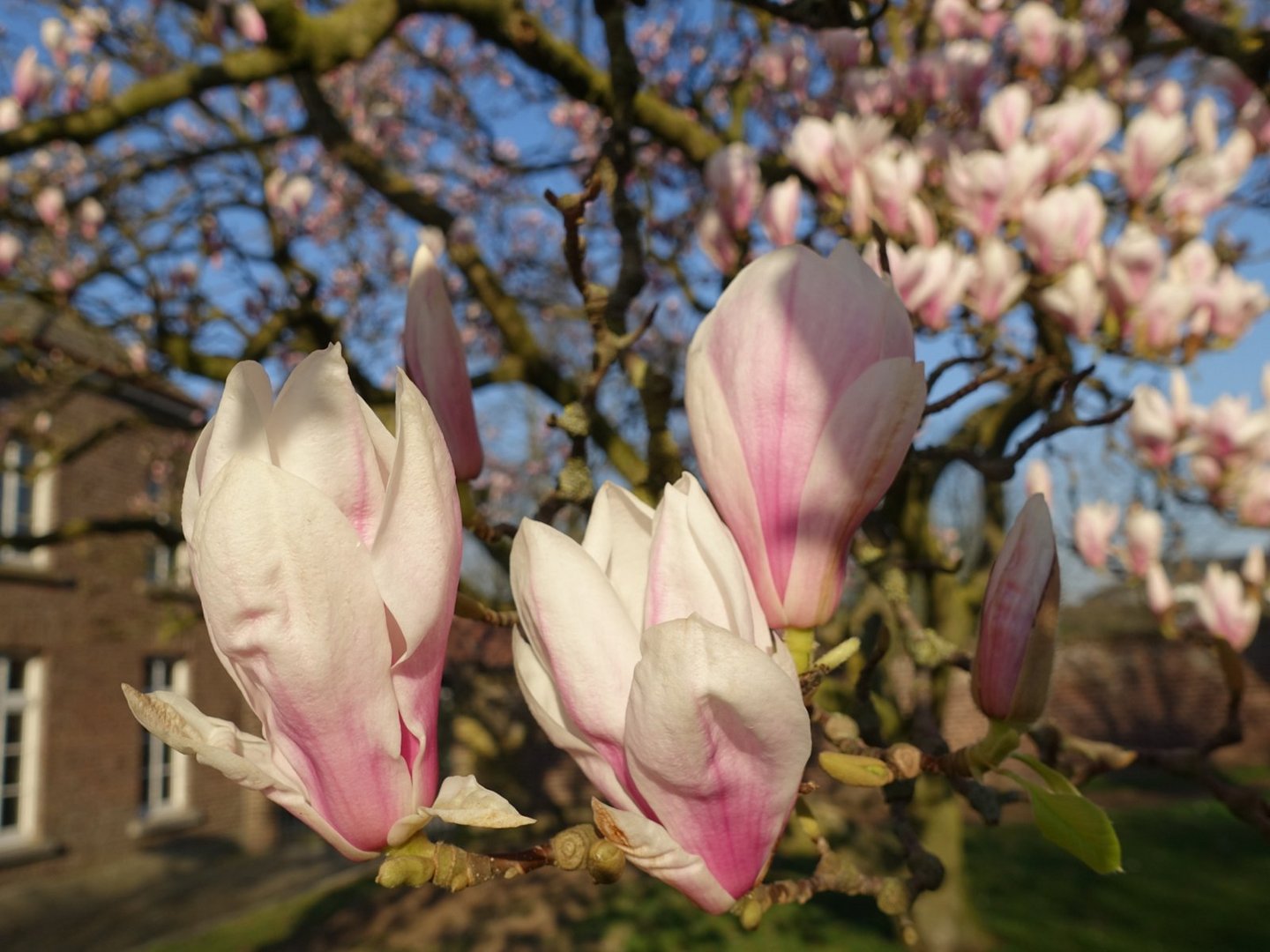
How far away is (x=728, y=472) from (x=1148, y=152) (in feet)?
10.5

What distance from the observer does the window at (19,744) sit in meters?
11.5

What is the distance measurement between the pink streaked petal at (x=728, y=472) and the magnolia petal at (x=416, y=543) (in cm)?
20

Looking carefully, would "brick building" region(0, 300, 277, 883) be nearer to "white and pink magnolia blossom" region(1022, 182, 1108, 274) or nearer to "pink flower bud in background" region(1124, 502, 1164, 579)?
"pink flower bud in background" region(1124, 502, 1164, 579)

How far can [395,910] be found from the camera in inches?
310

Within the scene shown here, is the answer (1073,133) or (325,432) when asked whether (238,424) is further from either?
(1073,133)

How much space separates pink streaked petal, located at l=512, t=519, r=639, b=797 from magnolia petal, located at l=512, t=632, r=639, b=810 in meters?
0.02

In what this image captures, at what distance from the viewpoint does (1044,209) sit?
110 inches

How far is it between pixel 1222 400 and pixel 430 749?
357 centimetres

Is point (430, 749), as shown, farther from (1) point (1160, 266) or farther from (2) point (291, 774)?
(1) point (1160, 266)

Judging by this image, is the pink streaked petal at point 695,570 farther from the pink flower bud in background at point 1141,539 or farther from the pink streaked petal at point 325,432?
the pink flower bud in background at point 1141,539

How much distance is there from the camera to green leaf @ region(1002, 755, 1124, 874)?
63cm

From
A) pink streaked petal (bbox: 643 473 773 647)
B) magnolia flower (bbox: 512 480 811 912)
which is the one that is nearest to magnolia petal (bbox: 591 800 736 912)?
magnolia flower (bbox: 512 480 811 912)

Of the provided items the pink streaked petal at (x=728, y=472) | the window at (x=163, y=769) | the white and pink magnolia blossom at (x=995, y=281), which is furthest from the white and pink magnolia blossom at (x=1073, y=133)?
the window at (x=163, y=769)

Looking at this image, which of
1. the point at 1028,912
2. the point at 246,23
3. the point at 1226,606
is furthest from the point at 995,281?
the point at 1028,912
